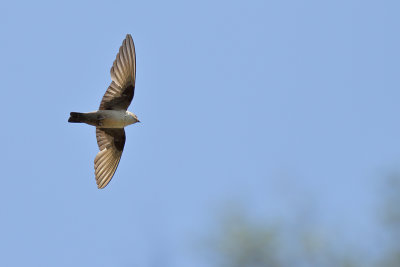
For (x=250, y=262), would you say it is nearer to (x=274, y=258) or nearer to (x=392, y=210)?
(x=274, y=258)

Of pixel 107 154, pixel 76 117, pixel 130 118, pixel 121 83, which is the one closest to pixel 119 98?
pixel 121 83

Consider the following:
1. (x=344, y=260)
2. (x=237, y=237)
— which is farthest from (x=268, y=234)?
(x=344, y=260)

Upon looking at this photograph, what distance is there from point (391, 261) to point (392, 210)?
151 centimetres

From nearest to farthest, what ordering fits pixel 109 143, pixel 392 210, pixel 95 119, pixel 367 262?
pixel 367 262, pixel 392 210, pixel 95 119, pixel 109 143

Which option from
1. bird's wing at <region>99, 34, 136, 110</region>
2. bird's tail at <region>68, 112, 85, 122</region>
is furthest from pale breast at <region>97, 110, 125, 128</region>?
bird's tail at <region>68, 112, 85, 122</region>

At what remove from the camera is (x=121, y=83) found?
11.3m

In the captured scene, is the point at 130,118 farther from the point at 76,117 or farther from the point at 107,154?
the point at 107,154

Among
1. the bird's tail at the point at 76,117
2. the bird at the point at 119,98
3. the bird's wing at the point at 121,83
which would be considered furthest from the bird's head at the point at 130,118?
the bird's tail at the point at 76,117

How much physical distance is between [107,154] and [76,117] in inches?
61.4

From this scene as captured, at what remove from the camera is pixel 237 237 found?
29.9 ft

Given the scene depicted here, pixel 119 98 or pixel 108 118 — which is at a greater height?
pixel 119 98

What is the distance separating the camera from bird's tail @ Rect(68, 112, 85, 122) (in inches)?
420

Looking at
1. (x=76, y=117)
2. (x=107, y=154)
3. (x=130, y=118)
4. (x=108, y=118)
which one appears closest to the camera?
(x=76, y=117)

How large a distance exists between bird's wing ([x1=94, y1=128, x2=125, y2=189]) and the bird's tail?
3.50ft
